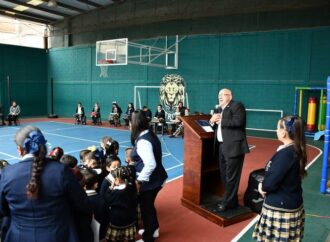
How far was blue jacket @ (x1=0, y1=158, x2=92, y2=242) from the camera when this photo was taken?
1969 mm

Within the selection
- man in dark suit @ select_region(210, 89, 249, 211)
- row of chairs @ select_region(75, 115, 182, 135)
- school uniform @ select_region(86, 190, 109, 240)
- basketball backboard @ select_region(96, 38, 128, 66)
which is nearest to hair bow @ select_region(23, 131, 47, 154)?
school uniform @ select_region(86, 190, 109, 240)

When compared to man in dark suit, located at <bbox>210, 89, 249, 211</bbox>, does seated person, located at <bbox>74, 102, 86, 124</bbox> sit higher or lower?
lower

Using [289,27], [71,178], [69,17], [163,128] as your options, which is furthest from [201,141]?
[69,17]

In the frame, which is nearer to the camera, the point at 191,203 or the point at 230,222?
the point at 230,222

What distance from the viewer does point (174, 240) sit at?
13.3ft

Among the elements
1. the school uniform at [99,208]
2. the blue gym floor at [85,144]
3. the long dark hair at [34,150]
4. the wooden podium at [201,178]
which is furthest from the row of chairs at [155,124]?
the long dark hair at [34,150]

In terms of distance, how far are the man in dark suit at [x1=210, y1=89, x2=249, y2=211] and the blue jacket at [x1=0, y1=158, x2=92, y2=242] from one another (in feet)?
9.15

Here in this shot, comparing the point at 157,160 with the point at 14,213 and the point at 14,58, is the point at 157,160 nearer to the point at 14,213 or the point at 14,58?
the point at 14,213

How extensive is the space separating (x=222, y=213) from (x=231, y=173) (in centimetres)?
68

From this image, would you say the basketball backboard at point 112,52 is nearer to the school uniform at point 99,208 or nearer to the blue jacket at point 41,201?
the school uniform at point 99,208

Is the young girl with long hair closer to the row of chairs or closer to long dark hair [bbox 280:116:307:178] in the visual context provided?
long dark hair [bbox 280:116:307:178]

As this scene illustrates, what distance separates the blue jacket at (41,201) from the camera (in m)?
1.97

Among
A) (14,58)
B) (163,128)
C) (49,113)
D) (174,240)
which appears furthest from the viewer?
(49,113)

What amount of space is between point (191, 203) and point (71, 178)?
339 centimetres
